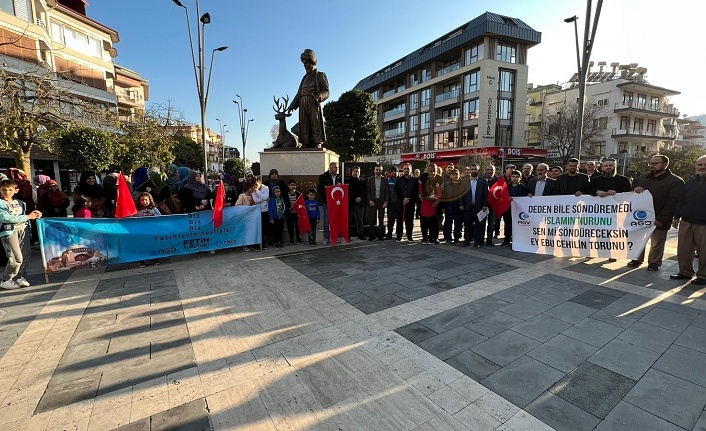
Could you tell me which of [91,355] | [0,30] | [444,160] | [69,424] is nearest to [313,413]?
[69,424]

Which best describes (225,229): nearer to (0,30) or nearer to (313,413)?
(313,413)

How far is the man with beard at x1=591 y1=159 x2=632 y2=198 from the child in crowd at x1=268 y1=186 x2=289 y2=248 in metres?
6.30

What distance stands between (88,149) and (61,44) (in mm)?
15331

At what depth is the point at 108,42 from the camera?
102 feet

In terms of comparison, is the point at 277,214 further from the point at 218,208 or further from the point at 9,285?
the point at 9,285

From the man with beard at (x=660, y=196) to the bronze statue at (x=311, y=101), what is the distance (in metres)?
7.15

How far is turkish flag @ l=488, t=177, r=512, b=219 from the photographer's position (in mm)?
7262

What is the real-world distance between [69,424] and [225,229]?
490 cm

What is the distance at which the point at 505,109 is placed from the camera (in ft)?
120

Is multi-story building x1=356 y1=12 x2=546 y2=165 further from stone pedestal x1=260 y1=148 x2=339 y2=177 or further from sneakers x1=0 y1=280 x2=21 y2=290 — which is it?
sneakers x1=0 y1=280 x2=21 y2=290

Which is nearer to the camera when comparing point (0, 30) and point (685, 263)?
point (685, 263)

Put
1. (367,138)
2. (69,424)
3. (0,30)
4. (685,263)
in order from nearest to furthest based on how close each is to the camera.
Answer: (69,424) → (685,263) → (0,30) → (367,138)

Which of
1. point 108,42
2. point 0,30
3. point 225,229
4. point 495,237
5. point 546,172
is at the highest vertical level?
point 108,42

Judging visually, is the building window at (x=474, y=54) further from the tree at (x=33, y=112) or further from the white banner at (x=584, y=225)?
the tree at (x=33, y=112)
